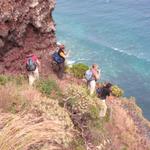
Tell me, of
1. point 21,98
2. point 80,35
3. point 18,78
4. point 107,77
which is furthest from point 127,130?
point 80,35

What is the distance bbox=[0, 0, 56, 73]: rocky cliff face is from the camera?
25.5 metres

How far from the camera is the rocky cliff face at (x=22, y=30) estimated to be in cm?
2548

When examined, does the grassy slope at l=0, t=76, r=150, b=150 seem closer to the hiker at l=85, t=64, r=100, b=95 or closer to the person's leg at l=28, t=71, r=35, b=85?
the person's leg at l=28, t=71, r=35, b=85

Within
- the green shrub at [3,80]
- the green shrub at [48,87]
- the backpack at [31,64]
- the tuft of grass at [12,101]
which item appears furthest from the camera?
the backpack at [31,64]

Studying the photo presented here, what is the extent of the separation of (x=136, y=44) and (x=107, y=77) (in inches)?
486

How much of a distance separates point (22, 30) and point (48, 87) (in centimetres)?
430

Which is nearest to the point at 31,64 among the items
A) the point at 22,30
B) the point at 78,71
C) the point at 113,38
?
the point at 22,30

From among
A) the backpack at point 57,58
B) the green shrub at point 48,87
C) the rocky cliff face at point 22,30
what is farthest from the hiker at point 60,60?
the green shrub at point 48,87

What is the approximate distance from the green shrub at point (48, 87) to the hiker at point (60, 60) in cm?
187

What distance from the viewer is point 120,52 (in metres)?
73.1

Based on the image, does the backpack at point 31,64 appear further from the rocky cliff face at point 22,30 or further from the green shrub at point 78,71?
the green shrub at point 78,71

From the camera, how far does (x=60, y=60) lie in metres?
26.7

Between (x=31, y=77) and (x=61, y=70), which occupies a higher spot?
(x=31, y=77)

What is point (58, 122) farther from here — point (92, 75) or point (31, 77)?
point (92, 75)
